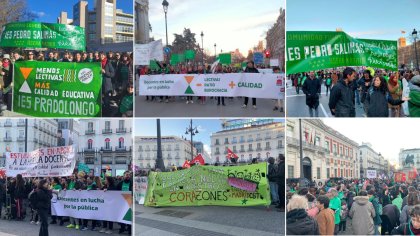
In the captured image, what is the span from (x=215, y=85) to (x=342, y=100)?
207 cm

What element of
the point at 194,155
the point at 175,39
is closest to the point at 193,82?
the point at 175,39

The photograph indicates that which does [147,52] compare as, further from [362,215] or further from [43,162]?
[362,215]

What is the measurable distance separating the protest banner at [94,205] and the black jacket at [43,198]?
7cm

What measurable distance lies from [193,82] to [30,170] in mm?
3241

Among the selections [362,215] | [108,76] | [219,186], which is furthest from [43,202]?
[362,215]

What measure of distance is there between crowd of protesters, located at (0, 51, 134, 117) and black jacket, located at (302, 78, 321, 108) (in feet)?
9.43

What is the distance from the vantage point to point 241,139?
20.9 ft

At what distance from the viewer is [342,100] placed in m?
6.20

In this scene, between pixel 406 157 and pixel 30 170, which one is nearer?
pixel 406 157

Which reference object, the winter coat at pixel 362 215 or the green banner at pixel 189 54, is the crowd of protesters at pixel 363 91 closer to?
the winter coat at pixel 362 215

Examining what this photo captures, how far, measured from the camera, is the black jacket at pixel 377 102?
629 cm

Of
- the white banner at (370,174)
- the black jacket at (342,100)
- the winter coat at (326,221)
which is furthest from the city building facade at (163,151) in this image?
the white banner at (370,174)

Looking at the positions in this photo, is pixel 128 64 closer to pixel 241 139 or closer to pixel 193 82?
pixel 193 82

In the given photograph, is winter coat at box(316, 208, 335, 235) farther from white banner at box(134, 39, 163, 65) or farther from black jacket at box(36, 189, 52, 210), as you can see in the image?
black jacket at box(36, 189, 52, 210)
